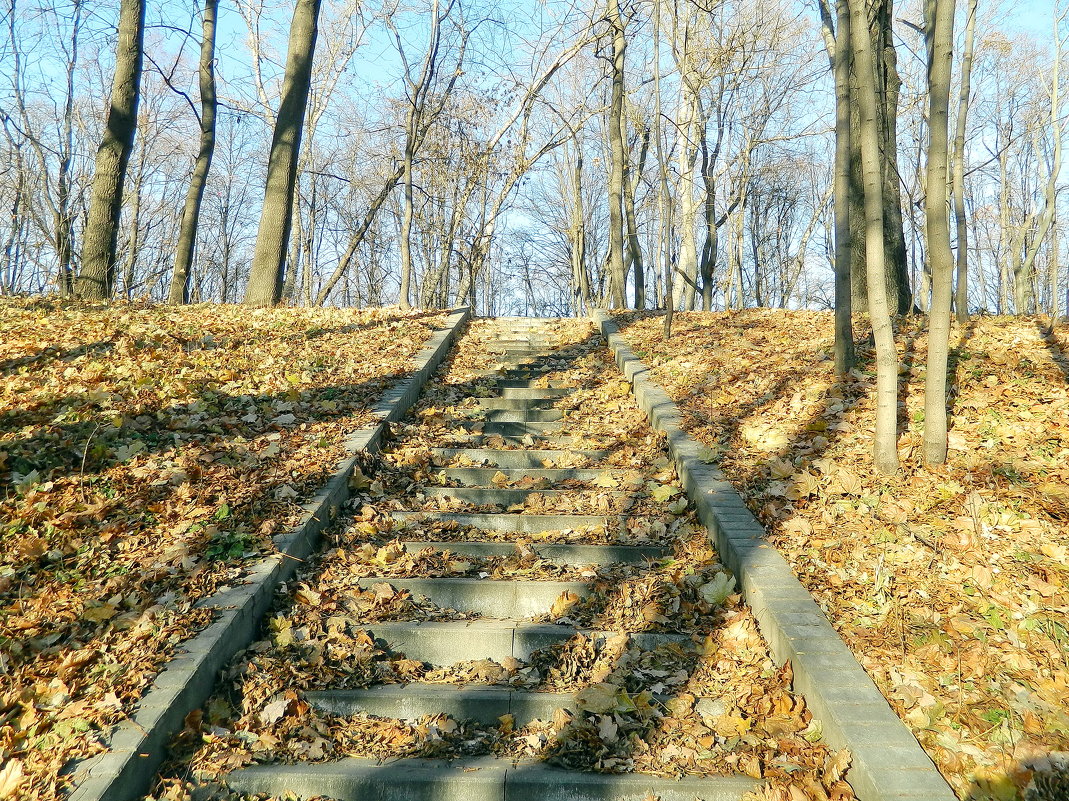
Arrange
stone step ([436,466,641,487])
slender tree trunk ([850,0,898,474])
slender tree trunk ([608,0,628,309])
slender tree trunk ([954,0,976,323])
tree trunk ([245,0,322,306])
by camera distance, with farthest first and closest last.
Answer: slender tree trunk ([608,0,628,309]), tree trunk ([245,0,322,306]), slender tree trunk ([954,0,976,323]), stone step ([436,466,641,487]), slender tree trunk ([850,0,898,474])

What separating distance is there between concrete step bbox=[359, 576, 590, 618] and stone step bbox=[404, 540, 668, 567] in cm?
40

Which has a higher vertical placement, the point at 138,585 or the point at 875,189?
the point at 875,189

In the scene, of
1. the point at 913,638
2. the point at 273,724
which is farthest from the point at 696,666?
the point at 273,724

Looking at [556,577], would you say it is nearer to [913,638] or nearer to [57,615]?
[913,638]

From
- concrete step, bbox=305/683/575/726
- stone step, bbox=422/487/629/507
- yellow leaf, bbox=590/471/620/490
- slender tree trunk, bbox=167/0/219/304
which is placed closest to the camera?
concrete step, bbox=305/683/575/726

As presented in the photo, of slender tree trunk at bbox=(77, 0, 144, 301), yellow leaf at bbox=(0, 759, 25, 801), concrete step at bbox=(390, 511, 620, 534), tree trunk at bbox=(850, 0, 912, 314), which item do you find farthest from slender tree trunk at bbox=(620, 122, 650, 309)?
yellow leaf at bbox=(0, 759, 25, 801)

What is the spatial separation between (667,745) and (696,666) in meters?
0.56

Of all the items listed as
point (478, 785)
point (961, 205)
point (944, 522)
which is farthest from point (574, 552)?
point (961, 205)

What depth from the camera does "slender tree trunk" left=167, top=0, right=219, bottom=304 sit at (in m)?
13.1

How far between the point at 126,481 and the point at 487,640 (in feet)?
8.48

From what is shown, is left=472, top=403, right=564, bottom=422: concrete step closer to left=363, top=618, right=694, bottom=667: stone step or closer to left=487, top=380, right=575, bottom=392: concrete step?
left=487, top=380, right=575, bottom=392: concrete step

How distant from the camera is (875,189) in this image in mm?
5125

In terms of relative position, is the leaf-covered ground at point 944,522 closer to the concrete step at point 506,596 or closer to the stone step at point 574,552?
the stone step at point 574,552

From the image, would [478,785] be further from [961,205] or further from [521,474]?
[961,205]
